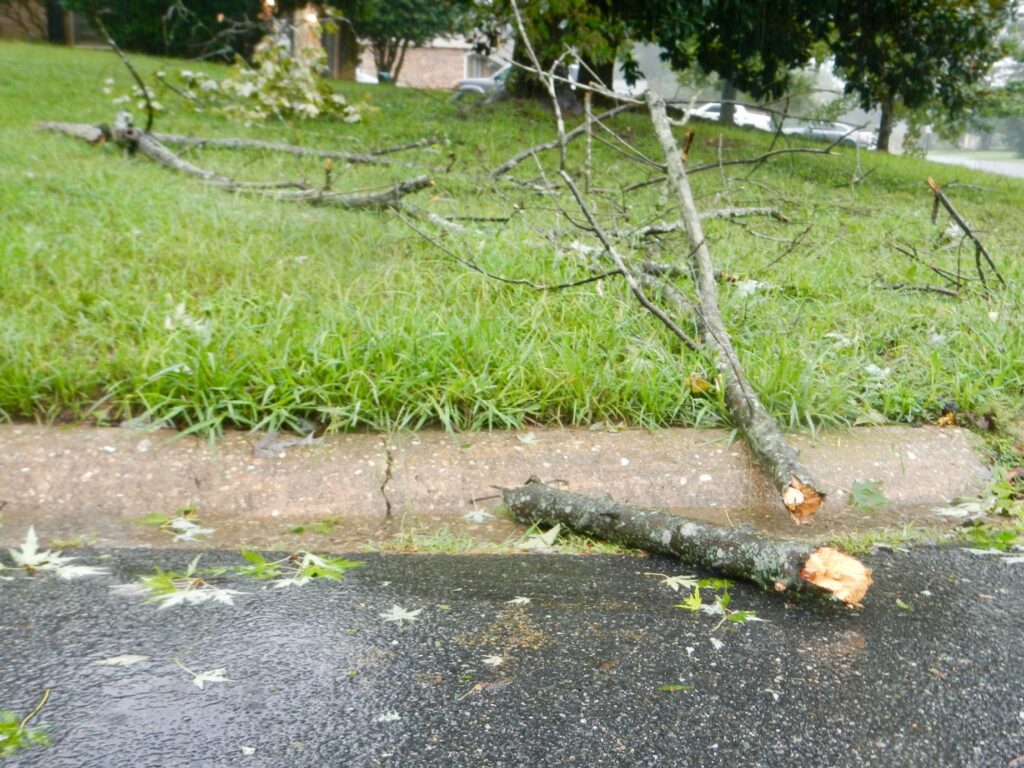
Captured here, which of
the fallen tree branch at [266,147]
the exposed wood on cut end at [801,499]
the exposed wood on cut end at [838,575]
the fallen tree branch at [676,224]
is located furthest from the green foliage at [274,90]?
the exposed wood on cut end at [838,575]

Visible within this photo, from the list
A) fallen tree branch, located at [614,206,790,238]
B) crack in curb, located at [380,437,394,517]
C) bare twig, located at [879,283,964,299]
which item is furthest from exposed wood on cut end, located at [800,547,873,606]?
bare twig, located at [879,283,964,299]

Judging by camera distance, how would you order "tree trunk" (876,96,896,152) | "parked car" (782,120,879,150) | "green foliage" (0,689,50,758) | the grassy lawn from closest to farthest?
"green foliage" (0,689,50,758)
the grassy lawn
"parked car" (782,120,879,150)
"tree trunk" (876,96,896,152)

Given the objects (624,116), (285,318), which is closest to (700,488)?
(285,318)

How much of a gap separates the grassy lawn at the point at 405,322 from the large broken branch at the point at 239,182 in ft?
0.66

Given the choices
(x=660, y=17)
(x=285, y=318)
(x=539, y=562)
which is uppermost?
(x=660, y=17)

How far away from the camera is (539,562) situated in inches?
118

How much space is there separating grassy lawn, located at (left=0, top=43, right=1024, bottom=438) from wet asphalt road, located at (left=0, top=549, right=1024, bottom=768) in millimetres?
1047

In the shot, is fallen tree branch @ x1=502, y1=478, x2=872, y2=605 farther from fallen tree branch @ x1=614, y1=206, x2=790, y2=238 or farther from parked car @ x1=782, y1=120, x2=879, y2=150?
parked car @ x1=782, y1=120, x2=879, y2=150

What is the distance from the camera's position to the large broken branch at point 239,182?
643 centimetres

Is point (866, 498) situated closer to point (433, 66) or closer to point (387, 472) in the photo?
point (387, 472)

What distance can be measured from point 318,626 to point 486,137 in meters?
9.06

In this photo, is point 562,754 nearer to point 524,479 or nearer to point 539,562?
point 539,562

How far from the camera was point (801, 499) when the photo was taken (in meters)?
3.13

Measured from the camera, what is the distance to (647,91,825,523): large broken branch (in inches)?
124
